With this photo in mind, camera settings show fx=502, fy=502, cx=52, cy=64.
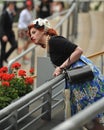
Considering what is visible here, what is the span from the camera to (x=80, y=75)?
15.7 feet

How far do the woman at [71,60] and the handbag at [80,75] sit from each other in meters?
0.06

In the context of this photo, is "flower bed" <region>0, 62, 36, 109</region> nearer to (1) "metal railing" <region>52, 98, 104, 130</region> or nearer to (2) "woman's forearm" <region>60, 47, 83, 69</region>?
(2) "woman's forearm" <region>60, 47, 83, 69</region>

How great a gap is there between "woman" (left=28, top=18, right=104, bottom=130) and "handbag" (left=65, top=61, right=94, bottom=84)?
0.06 m

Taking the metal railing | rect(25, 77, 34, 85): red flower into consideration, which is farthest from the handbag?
rect(25, 77, 34, 85): red flower

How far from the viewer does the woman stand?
487cm

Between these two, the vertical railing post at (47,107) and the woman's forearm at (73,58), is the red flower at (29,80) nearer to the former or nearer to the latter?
the vertical railing post at (47,107)

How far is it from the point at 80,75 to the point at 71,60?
0.22 m

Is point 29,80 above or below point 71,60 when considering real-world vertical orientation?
below

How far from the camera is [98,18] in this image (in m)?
17.1

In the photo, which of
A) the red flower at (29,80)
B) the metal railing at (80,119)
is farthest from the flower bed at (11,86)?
the metal railing at (80,119)

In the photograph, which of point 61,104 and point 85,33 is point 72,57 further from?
point 85,33

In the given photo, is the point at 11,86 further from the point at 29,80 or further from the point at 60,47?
the point at 60,47

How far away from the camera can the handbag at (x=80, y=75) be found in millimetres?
4777

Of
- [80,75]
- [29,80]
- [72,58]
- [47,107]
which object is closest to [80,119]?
[80,75]
